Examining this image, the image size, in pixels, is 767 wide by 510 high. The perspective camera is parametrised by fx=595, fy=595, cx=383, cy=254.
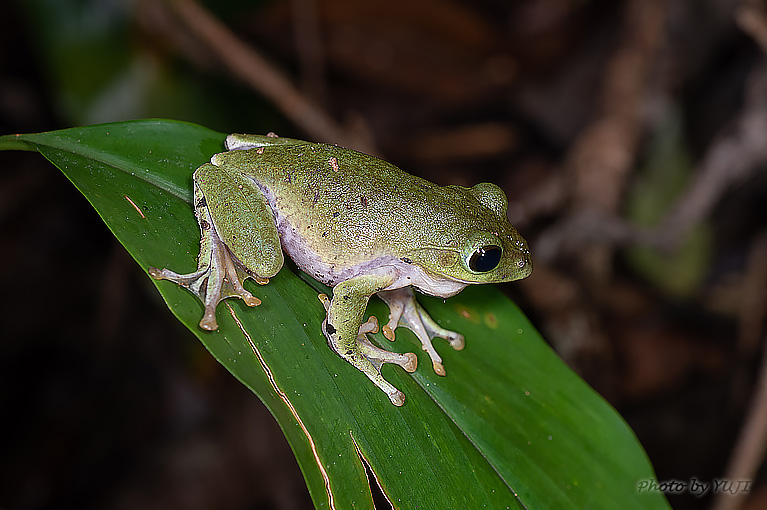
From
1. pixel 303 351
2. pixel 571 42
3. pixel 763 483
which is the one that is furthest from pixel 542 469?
pixel 571 42

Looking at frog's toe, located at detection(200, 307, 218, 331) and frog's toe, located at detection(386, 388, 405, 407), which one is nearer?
frog's toe, located at detection(200, 307, 218, 331)

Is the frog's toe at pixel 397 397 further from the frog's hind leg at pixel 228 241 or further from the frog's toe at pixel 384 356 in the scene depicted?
the frog's hind leg at pixel 228 241

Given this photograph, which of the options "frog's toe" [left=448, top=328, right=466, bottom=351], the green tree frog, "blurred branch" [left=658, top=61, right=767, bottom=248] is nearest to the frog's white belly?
the green tree frog

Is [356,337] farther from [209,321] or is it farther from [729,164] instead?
[729,164]

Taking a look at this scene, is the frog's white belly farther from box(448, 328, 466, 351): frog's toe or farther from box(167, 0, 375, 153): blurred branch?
box(167, 0, 375, 153): blurred branch

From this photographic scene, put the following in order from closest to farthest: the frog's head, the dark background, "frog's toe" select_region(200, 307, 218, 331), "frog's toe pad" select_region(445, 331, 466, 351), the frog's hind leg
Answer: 1. "frog's toe" select_region(200, 307, 218, 331)
2. the frog's hind leg
3. the frog's head
4. "frog's toe pad" select_region(445, 331, 466, 351)
5. the dark background

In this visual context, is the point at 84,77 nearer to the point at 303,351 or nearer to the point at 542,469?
the point at 303,351

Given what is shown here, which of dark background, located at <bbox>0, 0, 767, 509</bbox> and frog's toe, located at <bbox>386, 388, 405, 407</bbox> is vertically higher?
frog's toe, located at <bbox>386, 388, 405, 407</bbox>
